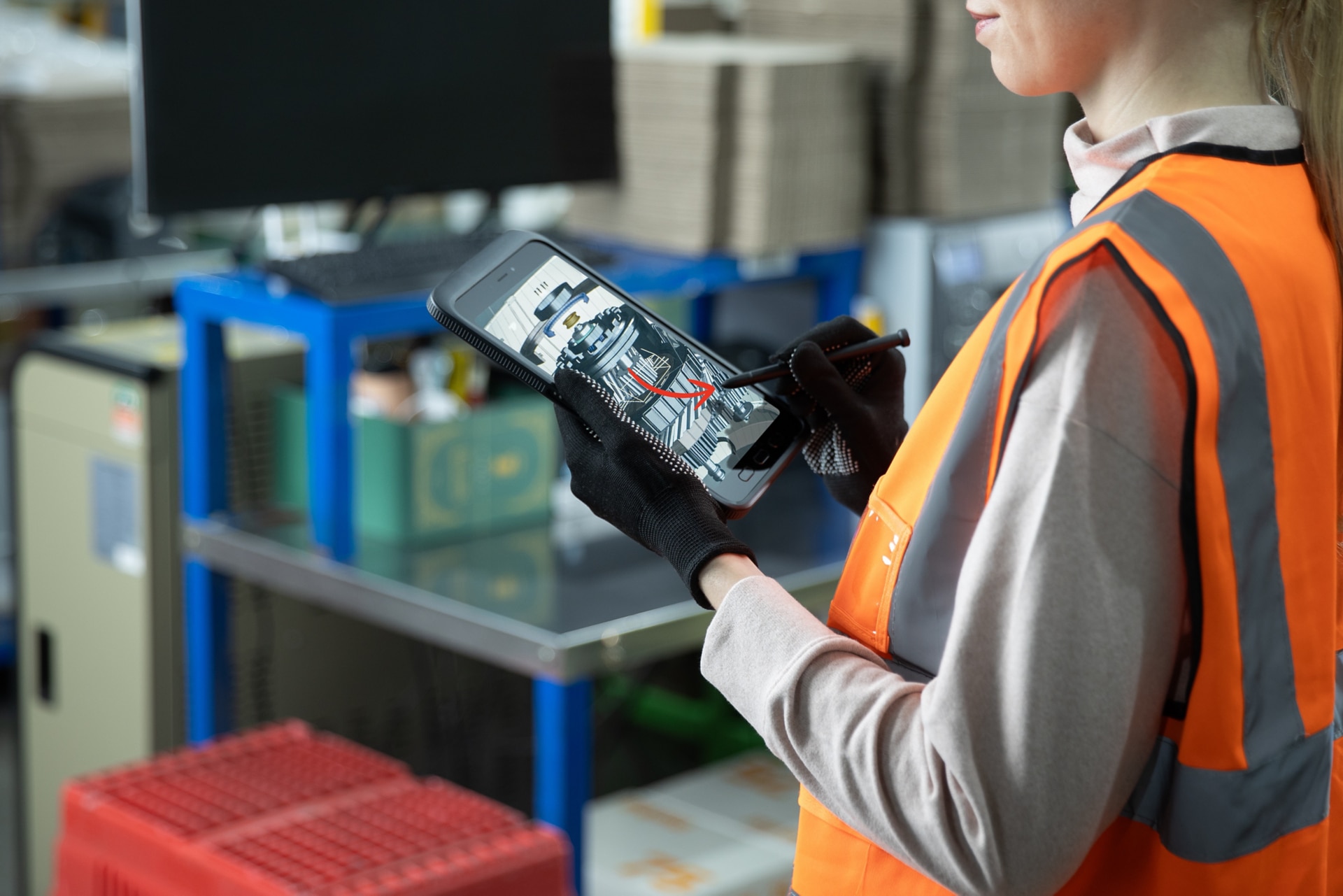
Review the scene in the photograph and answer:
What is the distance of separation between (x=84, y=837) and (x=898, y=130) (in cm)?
164

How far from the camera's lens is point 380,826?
5.59 feet

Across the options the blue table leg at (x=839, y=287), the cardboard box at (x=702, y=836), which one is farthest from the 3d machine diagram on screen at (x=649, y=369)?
the blue table leg at (x=839, y=287)

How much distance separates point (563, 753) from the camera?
6.06 feet

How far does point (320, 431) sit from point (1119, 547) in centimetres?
153

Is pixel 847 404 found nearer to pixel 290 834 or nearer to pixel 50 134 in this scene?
pixel 290 834

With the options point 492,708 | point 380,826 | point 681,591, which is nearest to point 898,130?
point 681,591

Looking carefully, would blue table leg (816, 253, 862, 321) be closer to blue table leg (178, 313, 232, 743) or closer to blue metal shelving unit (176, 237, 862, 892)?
blue metal shelving unit (176, 237, 862, 892)

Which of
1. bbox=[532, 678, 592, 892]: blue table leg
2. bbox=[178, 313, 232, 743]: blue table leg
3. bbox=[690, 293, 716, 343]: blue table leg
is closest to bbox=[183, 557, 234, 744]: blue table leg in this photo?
bbox=[178, 313, 232, 743]: blue table leg

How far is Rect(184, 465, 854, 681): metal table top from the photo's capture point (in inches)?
73.4

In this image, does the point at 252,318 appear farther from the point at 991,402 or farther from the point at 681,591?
the point at 991,402

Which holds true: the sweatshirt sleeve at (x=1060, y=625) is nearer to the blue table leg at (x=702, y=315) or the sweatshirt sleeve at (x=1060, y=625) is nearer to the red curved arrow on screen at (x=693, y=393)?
the red curved arrow on screen at (x=693, y=393)

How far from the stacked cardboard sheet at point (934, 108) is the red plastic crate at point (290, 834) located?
1312 mm

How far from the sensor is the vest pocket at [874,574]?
83 cm

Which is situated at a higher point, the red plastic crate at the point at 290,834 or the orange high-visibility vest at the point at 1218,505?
the orange high-visibility vest at the point at 1218,505
